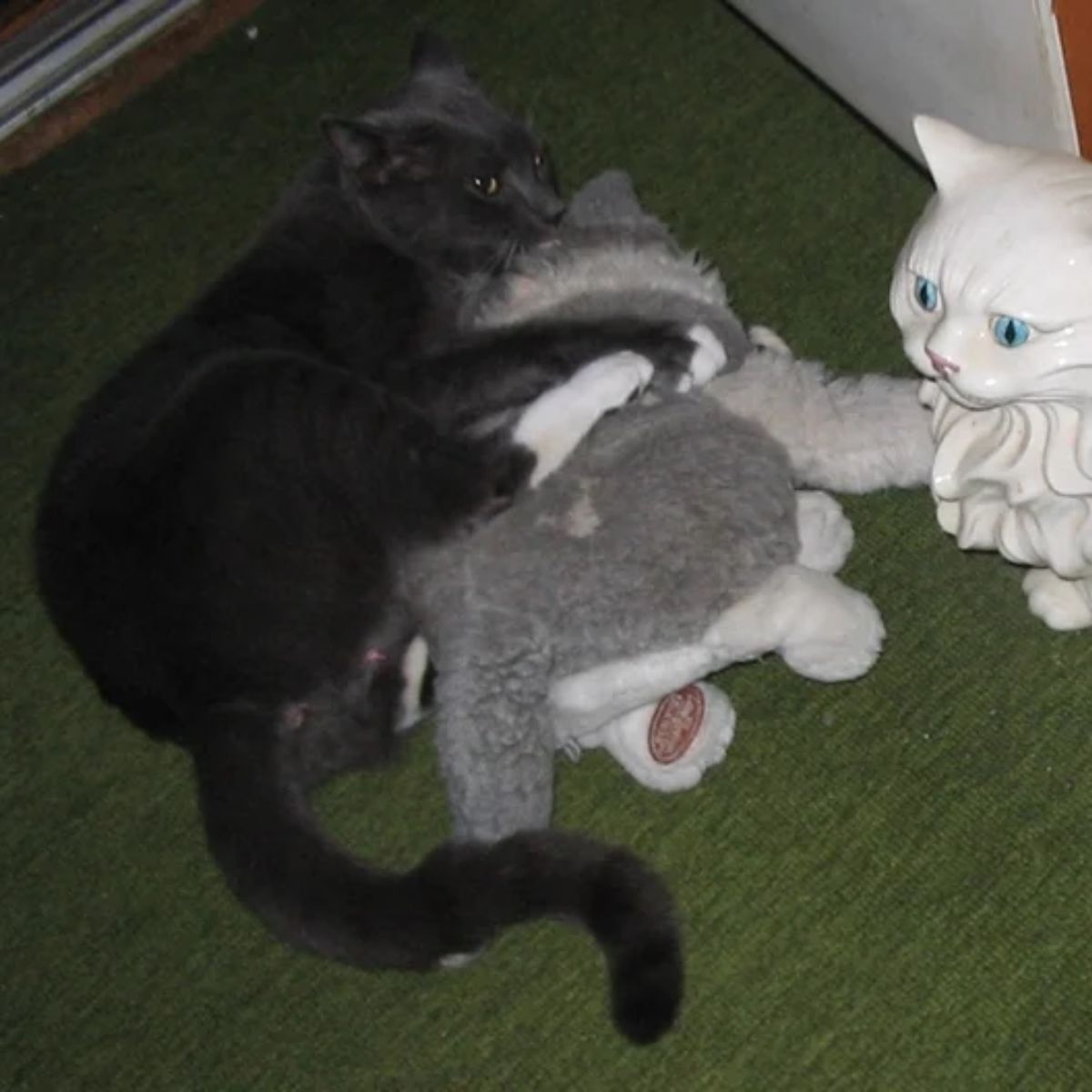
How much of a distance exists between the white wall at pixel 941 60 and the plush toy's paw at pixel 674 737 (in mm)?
519

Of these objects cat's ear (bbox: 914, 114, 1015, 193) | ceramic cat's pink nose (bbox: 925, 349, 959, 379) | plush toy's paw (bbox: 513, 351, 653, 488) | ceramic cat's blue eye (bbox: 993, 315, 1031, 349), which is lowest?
plush toy's paw (bbox: 513, 351, 653, 488)

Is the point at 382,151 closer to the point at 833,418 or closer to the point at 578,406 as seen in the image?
the point at 578,406

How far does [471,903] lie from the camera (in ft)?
4.07

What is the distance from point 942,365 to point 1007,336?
0.05 meters

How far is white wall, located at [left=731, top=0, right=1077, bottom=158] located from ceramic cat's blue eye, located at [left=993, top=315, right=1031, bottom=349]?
26 centimetres

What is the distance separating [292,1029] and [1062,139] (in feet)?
3.16

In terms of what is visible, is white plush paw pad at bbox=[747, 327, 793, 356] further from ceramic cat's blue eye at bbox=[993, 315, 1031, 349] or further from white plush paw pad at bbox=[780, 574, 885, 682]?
ceramic cat's blue eye at bbox=[993, 315, 1031, 349]

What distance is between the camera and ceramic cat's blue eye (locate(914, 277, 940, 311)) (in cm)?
115

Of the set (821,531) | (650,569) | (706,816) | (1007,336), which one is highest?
(1007,336)

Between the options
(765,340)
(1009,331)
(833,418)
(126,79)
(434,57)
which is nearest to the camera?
(1009,331)

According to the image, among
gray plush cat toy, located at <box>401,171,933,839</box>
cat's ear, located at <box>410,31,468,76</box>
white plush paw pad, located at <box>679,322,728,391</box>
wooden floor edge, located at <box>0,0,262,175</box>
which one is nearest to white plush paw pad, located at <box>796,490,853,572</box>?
gray plush cat toy, located at <box>401,171,933,839</box>

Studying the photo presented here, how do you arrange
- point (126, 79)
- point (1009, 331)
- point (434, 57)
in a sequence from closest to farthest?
point (1009, 331) → point (434, 57) → point (126, 79)

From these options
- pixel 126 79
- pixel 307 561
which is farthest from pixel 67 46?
pixel 307 561

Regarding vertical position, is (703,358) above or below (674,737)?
above
